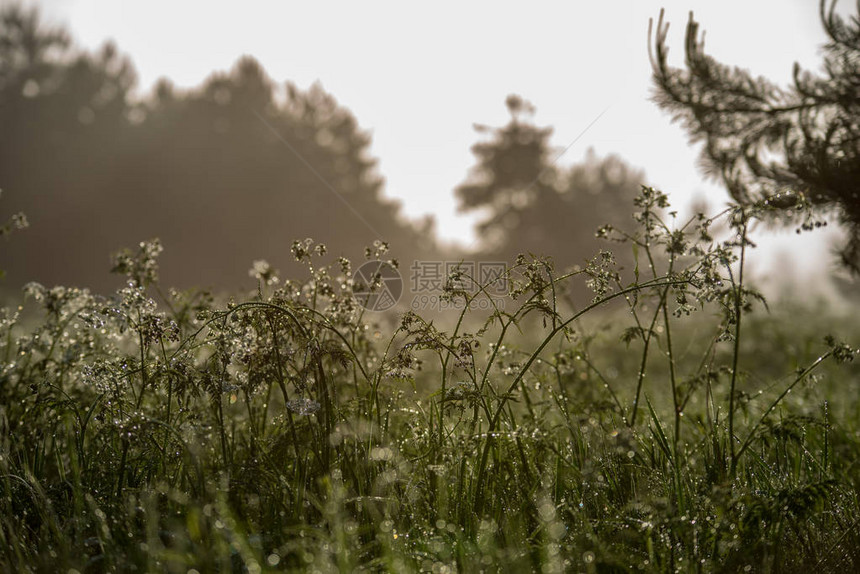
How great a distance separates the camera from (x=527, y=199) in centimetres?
3077

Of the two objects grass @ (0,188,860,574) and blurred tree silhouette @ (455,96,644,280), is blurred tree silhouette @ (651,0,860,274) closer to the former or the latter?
grass @ (0,188,860,574)

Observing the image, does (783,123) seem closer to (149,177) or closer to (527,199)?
(527,199)

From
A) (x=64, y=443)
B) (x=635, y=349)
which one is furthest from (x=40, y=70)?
(x=64, y=443)

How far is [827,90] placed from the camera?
3.64 metres

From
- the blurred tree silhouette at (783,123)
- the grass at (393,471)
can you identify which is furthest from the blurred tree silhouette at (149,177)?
the grass at (393,471)

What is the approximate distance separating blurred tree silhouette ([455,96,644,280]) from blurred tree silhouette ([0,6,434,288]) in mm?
4229

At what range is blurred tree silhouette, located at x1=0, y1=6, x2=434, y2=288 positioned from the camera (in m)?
30.4

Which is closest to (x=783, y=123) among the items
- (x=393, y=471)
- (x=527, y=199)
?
(x=393, y=471)

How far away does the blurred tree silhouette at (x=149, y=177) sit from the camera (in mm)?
30375

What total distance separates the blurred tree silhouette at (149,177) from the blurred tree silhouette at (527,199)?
4229 millimetres

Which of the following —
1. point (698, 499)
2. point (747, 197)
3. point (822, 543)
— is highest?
point (747, 197)

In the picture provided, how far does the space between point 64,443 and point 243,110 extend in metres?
35.2

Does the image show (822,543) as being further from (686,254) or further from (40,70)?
Answer: (40,70)

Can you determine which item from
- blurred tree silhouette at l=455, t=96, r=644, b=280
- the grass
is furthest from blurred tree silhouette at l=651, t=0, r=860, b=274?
blurred tree silhouette at l=455, t=96, r=644, b=280
